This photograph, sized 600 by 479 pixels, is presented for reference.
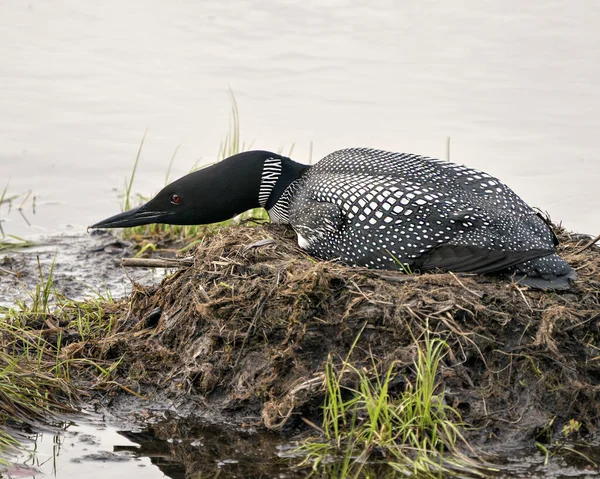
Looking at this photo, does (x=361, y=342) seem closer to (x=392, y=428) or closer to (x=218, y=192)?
(x=392, y=428)

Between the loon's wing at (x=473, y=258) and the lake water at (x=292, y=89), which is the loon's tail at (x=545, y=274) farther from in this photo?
the lake water at (x=292, y=89)

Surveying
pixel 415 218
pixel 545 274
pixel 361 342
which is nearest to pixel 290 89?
pixel 415 218

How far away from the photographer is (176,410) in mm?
5449

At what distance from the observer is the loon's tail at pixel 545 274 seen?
5625 millimetres

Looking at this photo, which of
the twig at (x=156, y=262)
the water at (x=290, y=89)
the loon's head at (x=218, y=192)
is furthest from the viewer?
the water at (x=290, y=89)

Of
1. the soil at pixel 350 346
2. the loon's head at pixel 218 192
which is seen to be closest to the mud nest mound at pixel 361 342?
the soil at pixel 350 346

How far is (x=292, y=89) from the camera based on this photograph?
10.5m

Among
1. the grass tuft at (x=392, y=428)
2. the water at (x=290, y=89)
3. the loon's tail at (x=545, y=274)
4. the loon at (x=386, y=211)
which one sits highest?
the water at (x=290, y=89)

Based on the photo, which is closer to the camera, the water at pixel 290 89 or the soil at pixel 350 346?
the soil at pixel 350 346

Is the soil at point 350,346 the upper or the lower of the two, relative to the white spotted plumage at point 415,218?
lower

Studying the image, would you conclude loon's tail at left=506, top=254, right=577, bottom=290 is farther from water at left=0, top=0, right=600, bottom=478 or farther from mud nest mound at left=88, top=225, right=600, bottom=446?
water at left=0, top=0, right=600, bottom=478

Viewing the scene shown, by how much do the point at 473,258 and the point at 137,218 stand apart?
214 cm

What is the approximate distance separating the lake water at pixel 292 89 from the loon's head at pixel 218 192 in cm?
219

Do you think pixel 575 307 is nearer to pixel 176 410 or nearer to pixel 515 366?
pixel 515 366
